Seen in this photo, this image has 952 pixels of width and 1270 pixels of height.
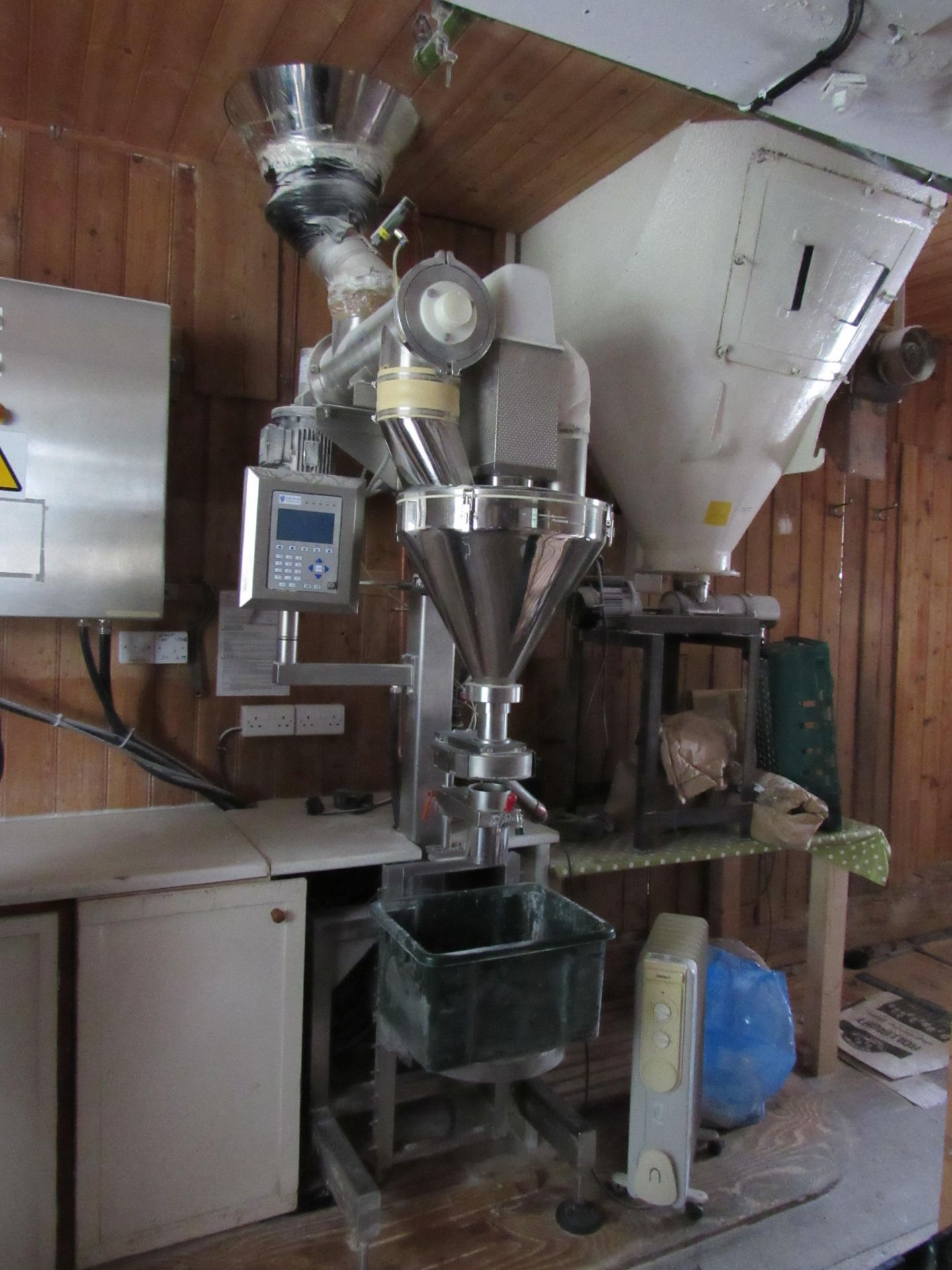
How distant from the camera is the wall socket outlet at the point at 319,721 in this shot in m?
2.16


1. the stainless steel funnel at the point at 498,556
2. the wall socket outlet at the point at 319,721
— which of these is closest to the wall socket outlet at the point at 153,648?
the wall socket outlet at the point at 319,721

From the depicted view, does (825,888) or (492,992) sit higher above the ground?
(492,992)

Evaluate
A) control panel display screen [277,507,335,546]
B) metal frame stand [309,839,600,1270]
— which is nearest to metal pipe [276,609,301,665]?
control panel display screen [277,507,335,546]

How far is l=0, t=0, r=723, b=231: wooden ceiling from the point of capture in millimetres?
1513

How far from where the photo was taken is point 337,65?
5.50ft

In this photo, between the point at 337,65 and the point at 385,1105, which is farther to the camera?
the point at 385,1105

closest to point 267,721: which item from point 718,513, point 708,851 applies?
point 708,851

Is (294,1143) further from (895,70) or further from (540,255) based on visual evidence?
(540,255)

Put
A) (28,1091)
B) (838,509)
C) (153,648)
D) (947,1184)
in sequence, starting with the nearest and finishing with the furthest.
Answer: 1. (947,1184)
2. (28,1091)
3. (153,648)
4. (838,509)

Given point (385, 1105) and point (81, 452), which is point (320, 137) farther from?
point (385, 1105)

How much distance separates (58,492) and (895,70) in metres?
1.58

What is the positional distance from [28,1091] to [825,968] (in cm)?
200

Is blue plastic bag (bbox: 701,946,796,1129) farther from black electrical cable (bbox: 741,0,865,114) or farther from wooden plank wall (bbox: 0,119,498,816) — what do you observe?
black electrical cable (bbox: 741,0,865,114)

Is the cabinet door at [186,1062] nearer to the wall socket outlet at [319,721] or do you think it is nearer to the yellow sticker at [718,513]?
the wall socket outlet at [319,721]
